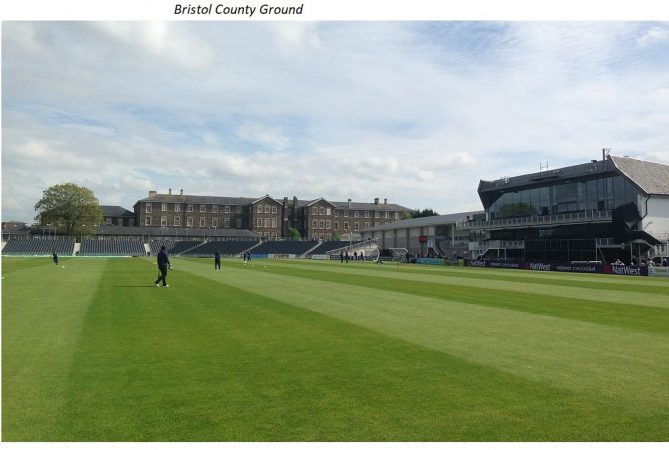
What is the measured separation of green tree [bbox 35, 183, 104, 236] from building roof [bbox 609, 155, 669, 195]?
104m

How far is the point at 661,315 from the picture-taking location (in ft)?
52.6

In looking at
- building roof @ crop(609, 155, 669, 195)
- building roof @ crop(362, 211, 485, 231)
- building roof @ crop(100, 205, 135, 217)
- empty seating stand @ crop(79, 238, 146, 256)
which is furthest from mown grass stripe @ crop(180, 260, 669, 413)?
Result: building roof @ crop(100, 205, 135, 217)

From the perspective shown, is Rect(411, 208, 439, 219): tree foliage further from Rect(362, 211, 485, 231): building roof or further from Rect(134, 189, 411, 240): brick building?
Rect(362, 211, 485, 231): building roof

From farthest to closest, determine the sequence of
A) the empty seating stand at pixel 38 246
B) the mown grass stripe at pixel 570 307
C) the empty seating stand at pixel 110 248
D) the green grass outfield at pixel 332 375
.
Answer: the empty seating stand at pixel 110 248 → the empty seating stand at pixel 38 246 → the mown grass stripe at pixel 570 307 → the green grass outfield at pixel 332 375

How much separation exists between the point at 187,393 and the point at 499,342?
22.6 feet

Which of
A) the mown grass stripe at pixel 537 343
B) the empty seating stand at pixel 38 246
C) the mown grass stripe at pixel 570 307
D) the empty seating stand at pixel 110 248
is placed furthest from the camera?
the empty seating stand at pixel 110 248

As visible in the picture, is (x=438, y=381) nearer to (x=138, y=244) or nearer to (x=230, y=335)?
(x=230, y=335)

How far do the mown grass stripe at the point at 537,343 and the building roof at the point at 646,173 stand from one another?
5106 cm

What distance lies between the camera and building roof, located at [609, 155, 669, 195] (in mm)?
59031

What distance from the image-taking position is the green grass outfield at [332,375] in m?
5.94

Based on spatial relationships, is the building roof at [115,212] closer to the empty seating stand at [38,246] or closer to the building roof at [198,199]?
the building roof at [198,199]

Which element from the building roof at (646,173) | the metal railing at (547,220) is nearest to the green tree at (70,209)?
the metal railing at (547,220)

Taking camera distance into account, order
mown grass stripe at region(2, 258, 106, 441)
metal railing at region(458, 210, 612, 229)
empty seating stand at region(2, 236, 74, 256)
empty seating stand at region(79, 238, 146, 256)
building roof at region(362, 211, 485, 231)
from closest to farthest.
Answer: mown grass stripe at region(2, 258, 106, 441)
metal railing at region(458, 210, 612, 229)
building roof at region(362, 211, 485, 231)
empty seating stand at region(2, 236, 74, 256)
empty seating stand at region(79, 238, 146, 256)

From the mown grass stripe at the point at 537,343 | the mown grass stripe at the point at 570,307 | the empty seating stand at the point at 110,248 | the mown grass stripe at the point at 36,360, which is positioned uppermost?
the empty seating stand at the point at 110,248
